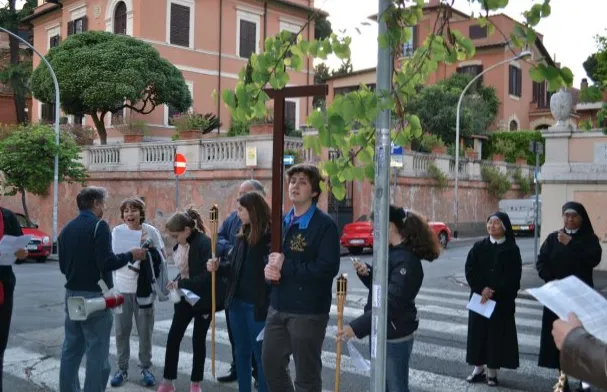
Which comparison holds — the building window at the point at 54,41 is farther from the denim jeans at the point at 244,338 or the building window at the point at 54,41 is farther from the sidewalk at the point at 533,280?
the denim jeans at the point at 244,338

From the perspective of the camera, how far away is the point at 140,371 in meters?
7.12

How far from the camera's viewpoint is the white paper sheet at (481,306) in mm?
6791

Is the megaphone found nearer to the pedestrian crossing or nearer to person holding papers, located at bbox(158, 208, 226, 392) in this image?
person holding papers, located at bbox(158, 208, 226, 392)

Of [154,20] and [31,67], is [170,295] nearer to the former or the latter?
[154,20]

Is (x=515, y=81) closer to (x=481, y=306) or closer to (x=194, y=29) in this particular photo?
(x=194, y=29)

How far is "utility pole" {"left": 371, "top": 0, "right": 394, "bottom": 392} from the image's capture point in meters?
3.46

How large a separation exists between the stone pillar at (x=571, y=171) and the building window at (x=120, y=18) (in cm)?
2578

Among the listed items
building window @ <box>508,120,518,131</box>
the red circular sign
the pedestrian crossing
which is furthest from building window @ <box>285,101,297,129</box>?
the pedestrian crossing

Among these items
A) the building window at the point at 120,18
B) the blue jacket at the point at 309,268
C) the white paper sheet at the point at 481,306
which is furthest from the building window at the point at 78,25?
the blue jacket at the point at 309,268

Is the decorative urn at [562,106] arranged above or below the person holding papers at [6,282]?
above

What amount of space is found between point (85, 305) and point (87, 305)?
0.01 meters

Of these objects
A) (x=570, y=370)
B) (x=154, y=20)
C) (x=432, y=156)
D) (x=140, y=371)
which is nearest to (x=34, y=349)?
(x=140, y=371)

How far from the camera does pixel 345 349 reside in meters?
8.27

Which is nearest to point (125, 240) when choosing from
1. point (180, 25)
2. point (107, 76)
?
point (107, 76)
